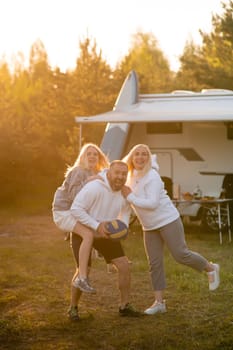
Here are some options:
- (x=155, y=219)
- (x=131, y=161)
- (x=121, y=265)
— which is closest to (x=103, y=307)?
(x=121, y=265)

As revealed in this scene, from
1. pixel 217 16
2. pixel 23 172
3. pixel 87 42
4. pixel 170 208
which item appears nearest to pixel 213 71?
pixel 217 16

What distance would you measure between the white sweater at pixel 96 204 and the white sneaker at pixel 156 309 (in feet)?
3.04

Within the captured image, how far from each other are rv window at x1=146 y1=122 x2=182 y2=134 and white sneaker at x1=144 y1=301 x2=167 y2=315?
324 inches

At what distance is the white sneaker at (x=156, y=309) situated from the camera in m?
7.07

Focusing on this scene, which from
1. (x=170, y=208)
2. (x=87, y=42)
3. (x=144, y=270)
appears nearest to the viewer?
(x=170, y=208)

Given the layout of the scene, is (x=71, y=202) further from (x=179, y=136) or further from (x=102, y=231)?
(x=179, y=136)

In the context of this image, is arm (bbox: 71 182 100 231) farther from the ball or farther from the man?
the ball

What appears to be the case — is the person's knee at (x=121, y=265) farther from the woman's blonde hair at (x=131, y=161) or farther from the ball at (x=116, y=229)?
the woman's blonde hair at (x=131, y=161)

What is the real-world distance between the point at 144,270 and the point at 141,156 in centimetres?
328

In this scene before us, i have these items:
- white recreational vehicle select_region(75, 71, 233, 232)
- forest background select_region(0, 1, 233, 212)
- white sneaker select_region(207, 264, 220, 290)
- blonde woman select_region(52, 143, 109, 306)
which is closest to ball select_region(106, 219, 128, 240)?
blonde woman select_region(52, 143, 109, 306)

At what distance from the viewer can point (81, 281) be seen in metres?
6.58

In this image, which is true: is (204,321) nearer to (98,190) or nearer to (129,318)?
(129,318)

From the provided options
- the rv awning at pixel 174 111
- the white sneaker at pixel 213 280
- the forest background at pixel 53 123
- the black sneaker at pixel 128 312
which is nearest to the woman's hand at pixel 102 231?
the black sneaker at pixel 128 312

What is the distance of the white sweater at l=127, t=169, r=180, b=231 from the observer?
271 inches
